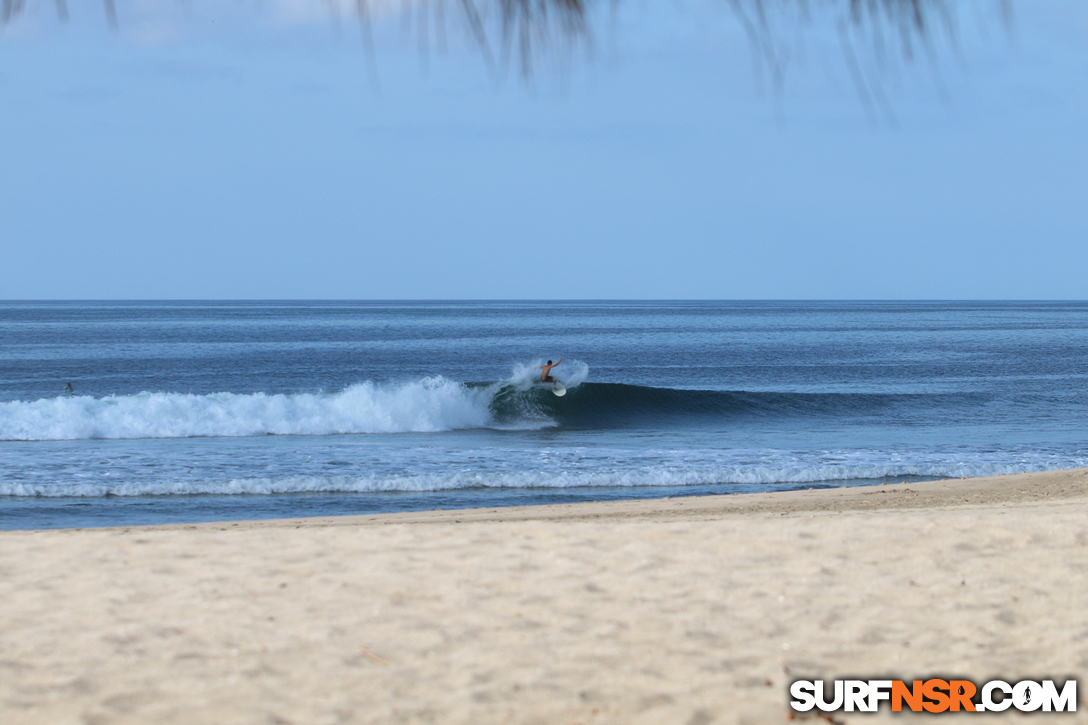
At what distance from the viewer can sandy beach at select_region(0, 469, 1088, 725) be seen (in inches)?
143

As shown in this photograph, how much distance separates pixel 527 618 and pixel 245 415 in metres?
18.5

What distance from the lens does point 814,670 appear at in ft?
12.8

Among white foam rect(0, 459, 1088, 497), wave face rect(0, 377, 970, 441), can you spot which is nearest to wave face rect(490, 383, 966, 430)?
wave face rect(0, 377, 970, 441)

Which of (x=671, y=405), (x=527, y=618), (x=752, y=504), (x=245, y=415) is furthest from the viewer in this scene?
(x=671, y=405)

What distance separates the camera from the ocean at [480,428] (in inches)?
512

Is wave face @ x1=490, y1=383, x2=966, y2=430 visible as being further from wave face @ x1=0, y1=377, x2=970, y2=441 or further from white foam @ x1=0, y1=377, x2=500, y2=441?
white foam @ x1=0, y1=377, x2=500, y2=441

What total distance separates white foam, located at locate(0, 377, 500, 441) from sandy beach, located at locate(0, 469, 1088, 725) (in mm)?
13880

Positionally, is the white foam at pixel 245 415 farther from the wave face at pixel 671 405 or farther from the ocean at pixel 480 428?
the wave face at pixel 671 405

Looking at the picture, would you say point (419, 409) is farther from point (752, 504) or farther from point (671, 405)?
point (752, 504)

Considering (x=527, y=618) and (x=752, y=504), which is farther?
(x=752, y=504)

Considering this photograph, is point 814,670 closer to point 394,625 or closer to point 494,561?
point 394,625

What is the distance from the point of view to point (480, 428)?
77.2ft

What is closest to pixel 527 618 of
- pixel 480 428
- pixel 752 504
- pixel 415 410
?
pixel 752 504

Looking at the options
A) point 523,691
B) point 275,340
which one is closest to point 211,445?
point 523,691
